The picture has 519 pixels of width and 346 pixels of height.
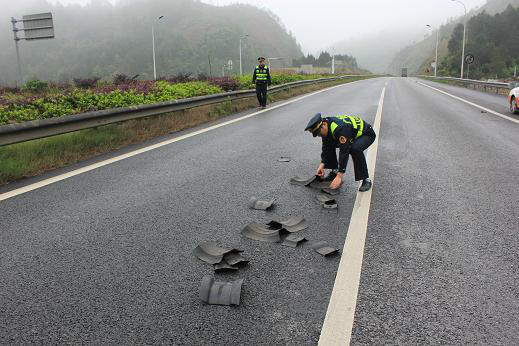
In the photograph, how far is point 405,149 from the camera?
777 centimetres

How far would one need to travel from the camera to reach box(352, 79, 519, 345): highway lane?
2.41 m

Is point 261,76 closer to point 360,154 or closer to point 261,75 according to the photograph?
point 261,75

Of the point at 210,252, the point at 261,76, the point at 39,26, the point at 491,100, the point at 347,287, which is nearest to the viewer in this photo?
the point at 347,287

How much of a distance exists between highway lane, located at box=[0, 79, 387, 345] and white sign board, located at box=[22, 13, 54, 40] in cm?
3169

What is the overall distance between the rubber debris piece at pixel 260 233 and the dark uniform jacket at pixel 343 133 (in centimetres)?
165

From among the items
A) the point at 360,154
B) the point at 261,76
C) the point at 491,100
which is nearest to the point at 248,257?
the point at 360,154

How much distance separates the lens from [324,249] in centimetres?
337

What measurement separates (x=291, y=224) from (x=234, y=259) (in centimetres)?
89

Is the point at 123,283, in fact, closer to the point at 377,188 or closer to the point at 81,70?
the point at 377,188

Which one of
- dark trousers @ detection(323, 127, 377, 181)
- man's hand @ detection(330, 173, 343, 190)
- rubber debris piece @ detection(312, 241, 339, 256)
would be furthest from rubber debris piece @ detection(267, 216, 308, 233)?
dark trousers @ detection(323, 127, 377, 181)

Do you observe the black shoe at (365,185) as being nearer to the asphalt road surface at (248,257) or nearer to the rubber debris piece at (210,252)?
the asphalt road surface at (248,257)

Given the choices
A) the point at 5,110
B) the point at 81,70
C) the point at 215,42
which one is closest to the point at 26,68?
the point at 81,70

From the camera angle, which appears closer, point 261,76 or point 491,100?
point 261,76

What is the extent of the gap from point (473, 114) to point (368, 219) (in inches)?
436
